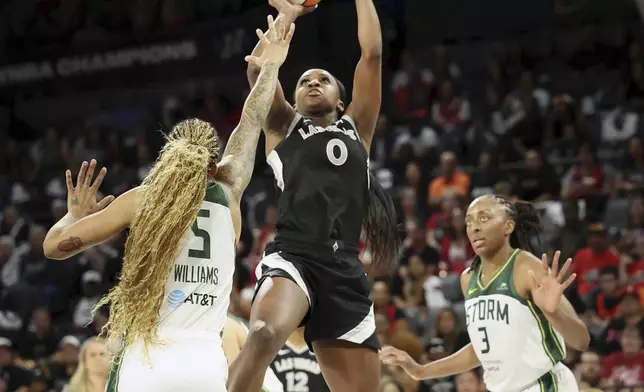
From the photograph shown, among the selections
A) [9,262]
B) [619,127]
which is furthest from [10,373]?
[619,127]

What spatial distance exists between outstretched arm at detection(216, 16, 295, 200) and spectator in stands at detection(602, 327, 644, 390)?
4.45 meters

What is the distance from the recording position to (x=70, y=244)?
3738mm

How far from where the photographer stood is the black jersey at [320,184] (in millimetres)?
4852

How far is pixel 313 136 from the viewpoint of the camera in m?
5.01

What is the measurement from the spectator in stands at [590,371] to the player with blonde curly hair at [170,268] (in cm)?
450

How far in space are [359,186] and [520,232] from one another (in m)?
1.48

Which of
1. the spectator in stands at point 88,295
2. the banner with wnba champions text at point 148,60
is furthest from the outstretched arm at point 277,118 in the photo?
the banner with wnba champions text at point 148,60

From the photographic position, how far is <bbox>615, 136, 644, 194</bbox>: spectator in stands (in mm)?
10055

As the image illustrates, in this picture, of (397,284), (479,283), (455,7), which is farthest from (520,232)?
(455,7)

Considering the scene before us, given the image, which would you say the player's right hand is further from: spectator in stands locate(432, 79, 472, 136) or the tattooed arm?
spectator in stands locate(432, 79, 472, 136)

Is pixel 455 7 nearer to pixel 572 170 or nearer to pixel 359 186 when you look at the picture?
pixel 572 170

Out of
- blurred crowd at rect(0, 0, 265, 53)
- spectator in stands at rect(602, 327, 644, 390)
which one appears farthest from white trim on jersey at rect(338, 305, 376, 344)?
blurred crowd at rect(0, 0, 265, 53)

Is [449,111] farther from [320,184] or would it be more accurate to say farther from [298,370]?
[320,184]

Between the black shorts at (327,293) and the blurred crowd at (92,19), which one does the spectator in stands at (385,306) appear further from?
the blurred crowd at (92,19)
